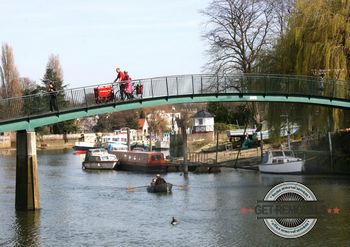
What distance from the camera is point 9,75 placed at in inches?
5054

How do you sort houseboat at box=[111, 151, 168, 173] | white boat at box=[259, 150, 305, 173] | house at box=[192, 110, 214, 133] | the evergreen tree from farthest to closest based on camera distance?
house at box=[192, 110, 214, 133] < the evergreen tree < houseboat at box=[111, 151, 168, 173] < white boat at box=[259, 150, 305, 173]

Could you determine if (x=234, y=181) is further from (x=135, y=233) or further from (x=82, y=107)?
(x=135, y=233)

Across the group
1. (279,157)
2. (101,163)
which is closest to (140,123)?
(101,163)

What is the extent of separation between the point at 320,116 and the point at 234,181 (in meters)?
7.68

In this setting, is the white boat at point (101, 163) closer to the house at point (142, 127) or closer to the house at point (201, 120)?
the house at point (201, 120)

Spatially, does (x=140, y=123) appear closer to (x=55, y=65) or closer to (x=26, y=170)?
(x=55, y=65)

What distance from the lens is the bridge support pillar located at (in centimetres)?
3509

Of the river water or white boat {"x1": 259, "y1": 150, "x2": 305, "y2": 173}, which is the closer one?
the river water

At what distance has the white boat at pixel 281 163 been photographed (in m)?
53.7

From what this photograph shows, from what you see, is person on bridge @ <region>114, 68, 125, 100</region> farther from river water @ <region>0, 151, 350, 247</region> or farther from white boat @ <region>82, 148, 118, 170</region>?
white boat @ <region>82, 148, 118, 170</region>

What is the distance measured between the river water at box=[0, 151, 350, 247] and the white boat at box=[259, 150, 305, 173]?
3.60 feet

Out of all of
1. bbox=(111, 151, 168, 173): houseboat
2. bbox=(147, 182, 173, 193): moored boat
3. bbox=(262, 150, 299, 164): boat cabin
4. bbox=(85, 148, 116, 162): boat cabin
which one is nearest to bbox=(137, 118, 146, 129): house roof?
bbox=(85, 148, 116, 162): boat cabin

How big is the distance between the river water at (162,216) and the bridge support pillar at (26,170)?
0.81 m

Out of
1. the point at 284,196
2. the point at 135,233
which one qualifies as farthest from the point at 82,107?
the point at 284,196
